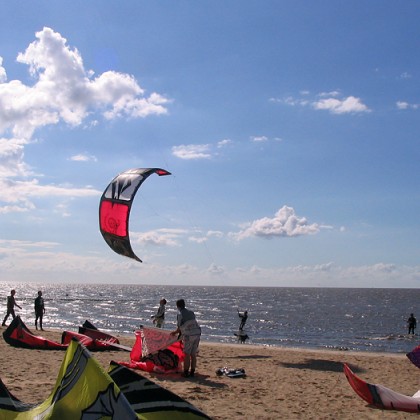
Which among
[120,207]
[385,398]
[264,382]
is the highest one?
[120,207]

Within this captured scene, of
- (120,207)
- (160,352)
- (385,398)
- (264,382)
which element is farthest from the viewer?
(120,207)

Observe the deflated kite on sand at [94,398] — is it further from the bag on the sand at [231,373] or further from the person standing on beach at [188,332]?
the bag on the sand at [231,373]

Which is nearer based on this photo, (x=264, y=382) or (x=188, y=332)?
(x=188, y=332)

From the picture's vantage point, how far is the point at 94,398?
4.10 meters

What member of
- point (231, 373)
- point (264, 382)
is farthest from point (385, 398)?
point (231, 373)

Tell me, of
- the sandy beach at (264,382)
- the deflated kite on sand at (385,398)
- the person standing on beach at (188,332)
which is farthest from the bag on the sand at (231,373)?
the deflated kite on sand at (385,398)

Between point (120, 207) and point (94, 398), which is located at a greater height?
point (120, 207)

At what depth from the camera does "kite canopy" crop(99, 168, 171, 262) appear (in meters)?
11.8

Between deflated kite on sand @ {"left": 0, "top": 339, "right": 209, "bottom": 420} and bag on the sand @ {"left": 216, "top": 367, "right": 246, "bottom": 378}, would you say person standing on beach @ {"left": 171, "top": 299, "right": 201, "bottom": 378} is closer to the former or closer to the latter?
bag on the sand @ {"left": 216, "top": 367, "right": 246, "bottom": 378}

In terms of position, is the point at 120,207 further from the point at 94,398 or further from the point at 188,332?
the point at 94,398

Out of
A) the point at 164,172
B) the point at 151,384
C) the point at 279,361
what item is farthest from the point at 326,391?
the point at 164,172

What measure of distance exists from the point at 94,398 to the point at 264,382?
5.11 m

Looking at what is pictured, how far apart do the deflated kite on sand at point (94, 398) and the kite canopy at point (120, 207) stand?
281 inches

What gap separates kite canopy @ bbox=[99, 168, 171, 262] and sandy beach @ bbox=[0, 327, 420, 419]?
2.48 meters
